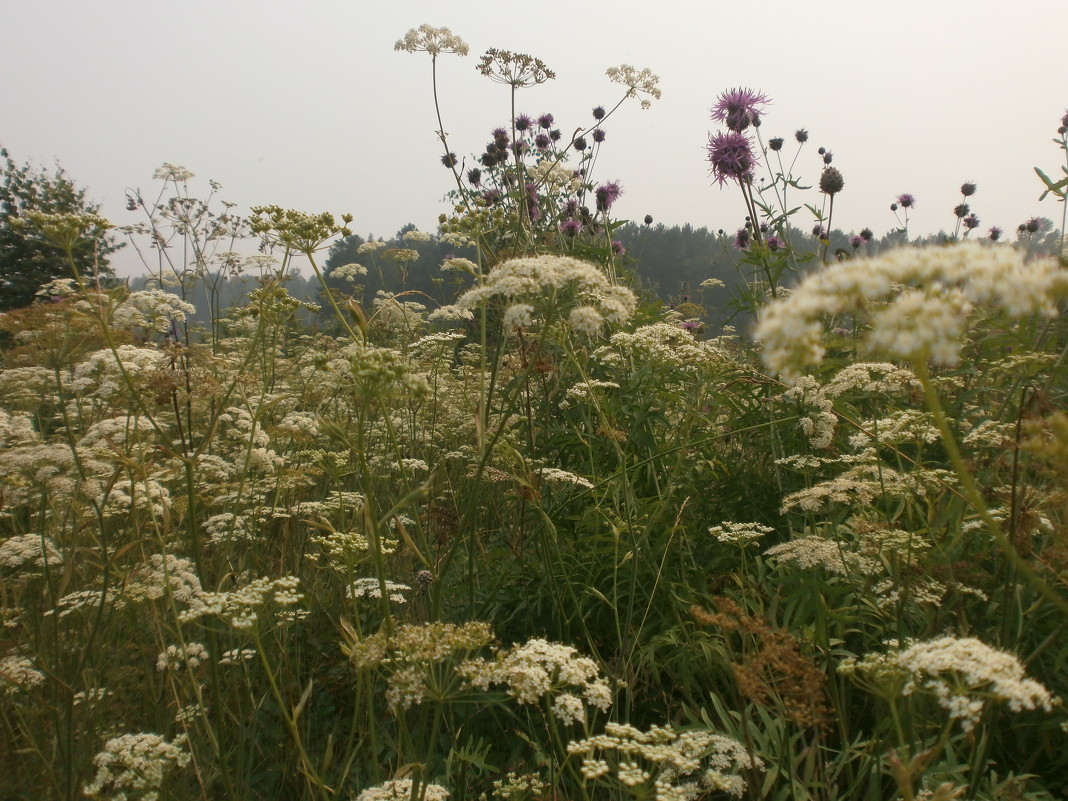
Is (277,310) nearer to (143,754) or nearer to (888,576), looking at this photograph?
(143,754)

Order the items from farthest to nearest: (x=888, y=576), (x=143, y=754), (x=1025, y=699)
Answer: (x=888, y=576) → (x=143, y=754) → (x=1025, y=699)

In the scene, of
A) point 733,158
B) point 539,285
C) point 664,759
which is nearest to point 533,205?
point 733,158

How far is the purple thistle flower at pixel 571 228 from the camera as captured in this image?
6.97 m

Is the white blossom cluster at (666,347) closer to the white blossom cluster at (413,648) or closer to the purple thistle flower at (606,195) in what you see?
the white blossom cluster at (413,648)

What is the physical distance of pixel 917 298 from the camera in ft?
4.68

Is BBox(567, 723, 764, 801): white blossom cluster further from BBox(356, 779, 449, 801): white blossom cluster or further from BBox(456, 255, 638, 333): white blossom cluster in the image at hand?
BBox(456, 255, 638, 333): white blossom cluster

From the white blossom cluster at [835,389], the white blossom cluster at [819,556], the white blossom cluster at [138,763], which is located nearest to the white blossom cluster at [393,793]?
the white blossom cluster at [138,763]

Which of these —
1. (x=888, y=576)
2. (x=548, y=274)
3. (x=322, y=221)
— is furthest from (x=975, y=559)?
(x=322, y=221)

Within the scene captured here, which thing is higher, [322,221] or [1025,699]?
[322,221]

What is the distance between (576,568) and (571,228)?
14.3ft

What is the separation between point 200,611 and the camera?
2.02 m

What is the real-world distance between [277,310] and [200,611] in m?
1.99

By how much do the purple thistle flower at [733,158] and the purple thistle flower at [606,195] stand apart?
195cm

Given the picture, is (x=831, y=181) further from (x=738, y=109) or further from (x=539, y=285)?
(x=539, y=285)
